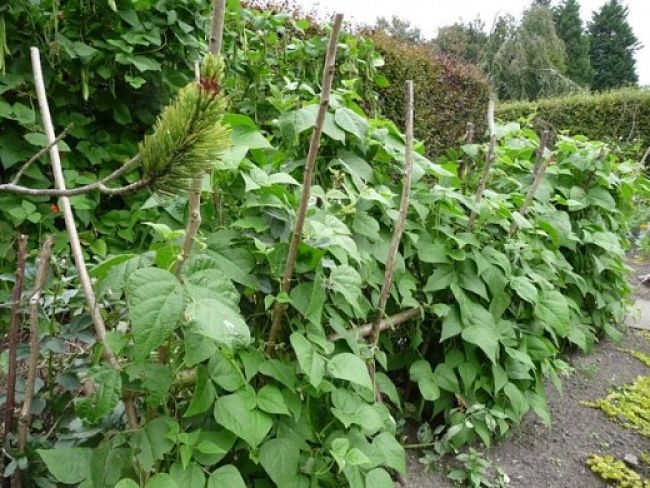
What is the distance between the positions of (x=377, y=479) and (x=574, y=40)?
140ft

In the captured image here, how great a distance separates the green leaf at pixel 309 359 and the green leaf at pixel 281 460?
0.58 feet

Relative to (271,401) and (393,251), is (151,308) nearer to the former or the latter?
(271,401)

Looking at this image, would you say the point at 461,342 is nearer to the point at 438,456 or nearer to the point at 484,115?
the point at 438,456

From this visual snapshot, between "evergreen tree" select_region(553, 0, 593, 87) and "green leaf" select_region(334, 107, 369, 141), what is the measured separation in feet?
123

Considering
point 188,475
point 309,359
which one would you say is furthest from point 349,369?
point 188,475

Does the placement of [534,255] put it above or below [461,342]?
above

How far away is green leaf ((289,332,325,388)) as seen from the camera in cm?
121

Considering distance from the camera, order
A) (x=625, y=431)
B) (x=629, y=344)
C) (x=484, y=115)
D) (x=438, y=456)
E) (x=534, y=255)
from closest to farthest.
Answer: (x=438, y=456) < (x=534, y=255) < (x=625, y=431) < (x=629, y=344) < (x=484, y=115)

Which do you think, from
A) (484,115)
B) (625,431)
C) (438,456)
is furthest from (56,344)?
(484,115)

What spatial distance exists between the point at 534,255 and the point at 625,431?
3.22 feet

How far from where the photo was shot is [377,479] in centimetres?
136

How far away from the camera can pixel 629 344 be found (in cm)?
352

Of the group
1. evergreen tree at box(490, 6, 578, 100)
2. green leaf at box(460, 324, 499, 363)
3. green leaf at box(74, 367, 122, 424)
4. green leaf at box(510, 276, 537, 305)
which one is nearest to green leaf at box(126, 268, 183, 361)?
green leaf at box(74, 367, 122, 424)

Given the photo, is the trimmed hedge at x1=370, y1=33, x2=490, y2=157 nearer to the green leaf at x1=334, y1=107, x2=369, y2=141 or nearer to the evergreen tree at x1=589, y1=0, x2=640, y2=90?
the green leaf at x1=334, y1=107, x2=369, y2=141
